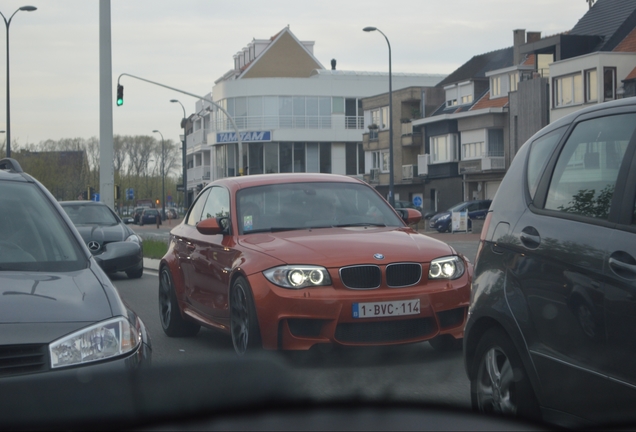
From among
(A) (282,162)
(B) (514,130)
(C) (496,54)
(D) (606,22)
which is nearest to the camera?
(D) (606,22)

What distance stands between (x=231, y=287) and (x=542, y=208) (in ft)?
11.2

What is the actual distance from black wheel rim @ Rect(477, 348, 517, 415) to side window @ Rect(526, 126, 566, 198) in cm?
81

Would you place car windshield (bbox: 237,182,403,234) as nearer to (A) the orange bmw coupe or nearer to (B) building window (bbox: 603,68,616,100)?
(A) the orange bmw coupe

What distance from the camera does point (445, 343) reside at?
696 centimetres

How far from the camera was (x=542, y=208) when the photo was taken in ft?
14.0

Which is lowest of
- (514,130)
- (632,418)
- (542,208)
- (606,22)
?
(632,418)

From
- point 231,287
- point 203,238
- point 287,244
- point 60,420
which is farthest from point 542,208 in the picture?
point 203,238

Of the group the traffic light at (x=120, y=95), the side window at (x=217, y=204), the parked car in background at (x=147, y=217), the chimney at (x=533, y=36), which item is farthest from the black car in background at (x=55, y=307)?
the parked car in background at (x=147, y=217)

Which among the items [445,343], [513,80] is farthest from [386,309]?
[513,80]

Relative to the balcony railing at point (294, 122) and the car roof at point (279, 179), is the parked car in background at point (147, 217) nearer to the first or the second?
the balcony railing at point (294, 122)

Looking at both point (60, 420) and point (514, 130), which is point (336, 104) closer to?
point (514, 130)

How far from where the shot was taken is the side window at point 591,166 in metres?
3.77

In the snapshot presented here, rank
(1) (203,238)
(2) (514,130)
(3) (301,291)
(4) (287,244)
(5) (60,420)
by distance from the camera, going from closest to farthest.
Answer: (5) (60,420)
(3) (301,291)
(4) (287,244)
(1) (203,238)
(2) (514,130)

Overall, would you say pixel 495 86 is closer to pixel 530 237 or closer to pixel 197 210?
pixel 197 210
